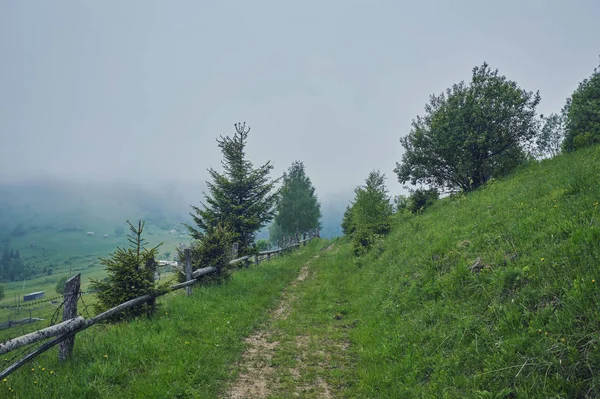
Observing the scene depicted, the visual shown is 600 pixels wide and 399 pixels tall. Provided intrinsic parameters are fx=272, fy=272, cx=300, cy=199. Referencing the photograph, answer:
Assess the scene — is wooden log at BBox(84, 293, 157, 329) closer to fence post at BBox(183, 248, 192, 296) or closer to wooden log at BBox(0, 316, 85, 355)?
wooden log at BBox(0, 316, 85, 355)

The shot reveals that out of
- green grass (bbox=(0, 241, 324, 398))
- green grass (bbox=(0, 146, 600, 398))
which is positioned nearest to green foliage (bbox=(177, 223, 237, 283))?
green grass (bbox=(0, 146, 600, 398))

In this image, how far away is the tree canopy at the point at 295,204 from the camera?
40.3 metres

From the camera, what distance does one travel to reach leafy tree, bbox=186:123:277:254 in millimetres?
18531

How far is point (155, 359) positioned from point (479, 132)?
1007 inches

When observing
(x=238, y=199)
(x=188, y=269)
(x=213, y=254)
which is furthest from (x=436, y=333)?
(x=238, y=199)

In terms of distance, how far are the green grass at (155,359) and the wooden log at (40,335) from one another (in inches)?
26.0

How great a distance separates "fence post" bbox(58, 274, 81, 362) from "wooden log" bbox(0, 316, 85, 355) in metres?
0.20

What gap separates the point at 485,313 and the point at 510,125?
2235cm

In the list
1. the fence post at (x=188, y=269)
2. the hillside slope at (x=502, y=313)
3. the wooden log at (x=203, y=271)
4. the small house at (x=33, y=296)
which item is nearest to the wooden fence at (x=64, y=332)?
the fence post at (x=188, y=269)

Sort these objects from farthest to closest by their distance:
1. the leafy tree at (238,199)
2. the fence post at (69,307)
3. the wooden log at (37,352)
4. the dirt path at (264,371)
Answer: the leafy tree at (238,199) < the fence post at (69,307) < the dirt path at (264,371) < the wooden log at (37,352)

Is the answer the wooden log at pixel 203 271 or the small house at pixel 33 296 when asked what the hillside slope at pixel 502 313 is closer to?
the wooden log at pixel 203 271

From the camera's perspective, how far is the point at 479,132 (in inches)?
869

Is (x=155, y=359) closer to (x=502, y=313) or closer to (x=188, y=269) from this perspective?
(x=188, y=269)

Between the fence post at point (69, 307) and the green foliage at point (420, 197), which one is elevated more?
the green foliage at point (420, 197)
